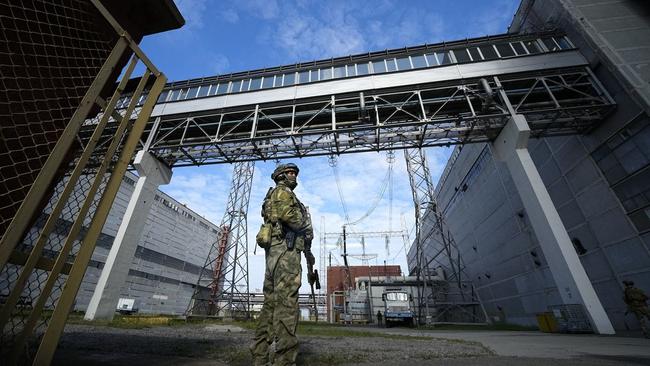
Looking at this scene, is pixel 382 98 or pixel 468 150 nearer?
pixel 382 98

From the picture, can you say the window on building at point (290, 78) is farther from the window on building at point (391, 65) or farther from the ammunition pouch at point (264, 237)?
the ammunition pouch at point (264, 237)

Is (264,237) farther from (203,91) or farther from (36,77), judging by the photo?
(203,91)

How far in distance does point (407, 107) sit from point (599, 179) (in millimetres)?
7703

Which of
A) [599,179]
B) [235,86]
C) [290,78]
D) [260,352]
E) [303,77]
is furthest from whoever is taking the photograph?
[235,86]

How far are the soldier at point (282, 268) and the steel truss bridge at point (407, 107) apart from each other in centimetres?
817

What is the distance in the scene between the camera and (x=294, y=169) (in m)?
3.54

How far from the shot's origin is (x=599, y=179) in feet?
31.6

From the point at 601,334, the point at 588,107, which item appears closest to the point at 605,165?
the point at 588,107

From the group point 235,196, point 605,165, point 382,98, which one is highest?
point 235,196

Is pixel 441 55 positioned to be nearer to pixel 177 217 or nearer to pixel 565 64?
pixel 565 64

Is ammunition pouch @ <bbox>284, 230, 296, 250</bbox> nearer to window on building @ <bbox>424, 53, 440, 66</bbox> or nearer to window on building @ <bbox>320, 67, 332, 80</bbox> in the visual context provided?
window on building @ <bbox>320, 67, 332, 80</bbox>

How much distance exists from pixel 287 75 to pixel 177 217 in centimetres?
2836

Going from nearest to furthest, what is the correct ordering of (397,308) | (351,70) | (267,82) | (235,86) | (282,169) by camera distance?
(282,169)
(351,70)
(267,82)
(235,86)
(397,308)

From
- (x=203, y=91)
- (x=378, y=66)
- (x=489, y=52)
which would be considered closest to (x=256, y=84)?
(x=203, y=91)
